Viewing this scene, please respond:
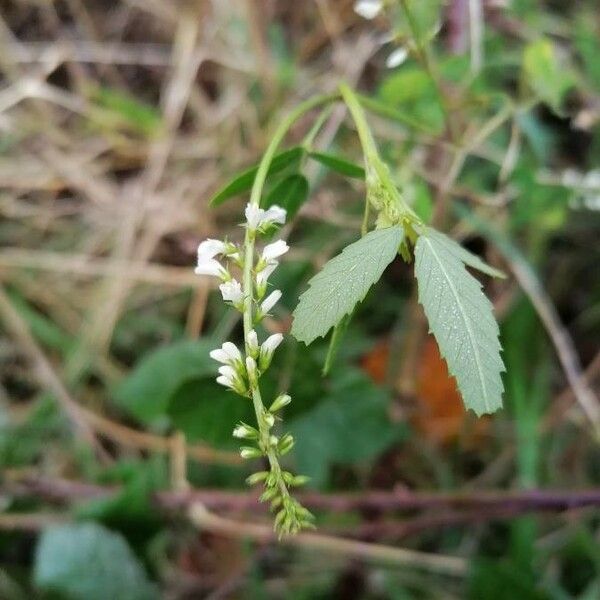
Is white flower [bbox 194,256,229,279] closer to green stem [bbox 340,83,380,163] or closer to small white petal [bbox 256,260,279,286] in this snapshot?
small white petal [bbox 256,260,279,286]

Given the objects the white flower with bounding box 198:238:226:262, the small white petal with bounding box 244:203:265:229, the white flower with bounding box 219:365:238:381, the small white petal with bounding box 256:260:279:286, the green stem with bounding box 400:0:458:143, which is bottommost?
the white flower with bounding box 219:365:238:381

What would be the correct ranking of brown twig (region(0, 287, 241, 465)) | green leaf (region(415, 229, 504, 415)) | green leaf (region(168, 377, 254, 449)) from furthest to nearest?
brown twig (region(0, 287, 241, 465)) < green leaf (region(168, 377, 254, 449)) < green leaf (region(415, 229, 504, 415))

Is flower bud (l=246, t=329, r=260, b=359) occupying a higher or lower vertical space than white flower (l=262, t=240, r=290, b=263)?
lower

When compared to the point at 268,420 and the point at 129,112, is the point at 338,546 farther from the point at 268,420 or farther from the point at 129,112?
the point at 129,112

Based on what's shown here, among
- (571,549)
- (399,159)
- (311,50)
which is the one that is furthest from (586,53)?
(571,549)

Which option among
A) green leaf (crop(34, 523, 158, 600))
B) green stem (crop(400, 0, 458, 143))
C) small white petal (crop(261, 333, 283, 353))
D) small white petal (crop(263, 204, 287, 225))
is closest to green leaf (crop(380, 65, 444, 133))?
green stem (crop(400, 0, 458, 143))
